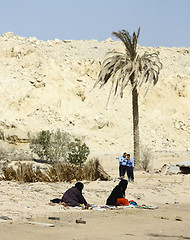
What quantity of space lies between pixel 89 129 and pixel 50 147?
350 inches

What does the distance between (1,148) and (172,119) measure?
18746 millimetres

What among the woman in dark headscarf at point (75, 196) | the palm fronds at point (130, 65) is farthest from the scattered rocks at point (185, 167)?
the woman in dark headscarf at point (75, 196)

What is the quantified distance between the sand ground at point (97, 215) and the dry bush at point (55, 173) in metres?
0.72

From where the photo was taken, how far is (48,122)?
3161cm

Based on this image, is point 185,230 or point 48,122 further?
point 48,122

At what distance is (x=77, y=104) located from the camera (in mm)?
35031

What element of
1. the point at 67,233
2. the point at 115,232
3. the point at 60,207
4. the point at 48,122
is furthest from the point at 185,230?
the point at 48,122

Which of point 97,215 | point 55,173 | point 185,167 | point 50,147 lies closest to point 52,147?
point 50,147

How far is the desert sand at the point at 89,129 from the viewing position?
6.41 metres

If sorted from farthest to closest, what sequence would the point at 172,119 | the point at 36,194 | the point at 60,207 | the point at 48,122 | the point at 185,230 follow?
the point at 172,119 < the point at 48,122 < the point at 36,194 < the point at 60,207 < the point at 185,230

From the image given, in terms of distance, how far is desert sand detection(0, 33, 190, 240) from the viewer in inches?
253

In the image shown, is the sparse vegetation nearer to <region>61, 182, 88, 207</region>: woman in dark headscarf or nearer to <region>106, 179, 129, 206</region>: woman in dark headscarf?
<region>106, 179, 129, 206</region>: woman in dark headscarf

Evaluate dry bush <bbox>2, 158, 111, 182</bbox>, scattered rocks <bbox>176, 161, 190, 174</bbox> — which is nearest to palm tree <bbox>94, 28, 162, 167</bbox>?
scattered rocks <bbox>176, 161, 190, 174</bbox>

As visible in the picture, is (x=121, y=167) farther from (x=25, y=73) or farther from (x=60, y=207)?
(x=25, y=73)
